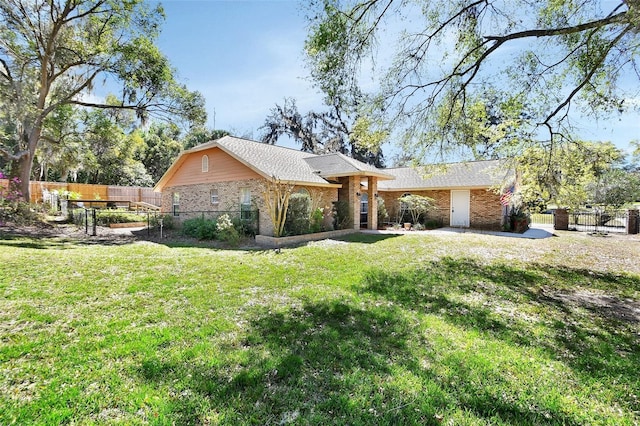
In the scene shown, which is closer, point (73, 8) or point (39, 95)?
point (73, 8)

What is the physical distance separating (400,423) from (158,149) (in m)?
41.2

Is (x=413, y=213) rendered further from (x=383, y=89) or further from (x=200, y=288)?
(x=200, y=288)

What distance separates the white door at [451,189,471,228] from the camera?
17.9 meters

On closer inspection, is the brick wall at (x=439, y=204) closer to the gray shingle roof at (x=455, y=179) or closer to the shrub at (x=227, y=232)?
the gray shingle roof at (x=455, y=179)

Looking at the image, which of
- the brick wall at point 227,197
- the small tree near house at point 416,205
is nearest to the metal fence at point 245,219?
the brick wall at point 227,197

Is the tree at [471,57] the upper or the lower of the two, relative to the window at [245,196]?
upper

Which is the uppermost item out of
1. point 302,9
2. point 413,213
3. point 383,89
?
point 302,9

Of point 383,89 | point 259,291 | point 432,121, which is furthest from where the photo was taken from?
point 432,121

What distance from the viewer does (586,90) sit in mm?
8391

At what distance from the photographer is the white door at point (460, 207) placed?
17.9 m


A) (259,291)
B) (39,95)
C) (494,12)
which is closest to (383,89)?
(494,12)

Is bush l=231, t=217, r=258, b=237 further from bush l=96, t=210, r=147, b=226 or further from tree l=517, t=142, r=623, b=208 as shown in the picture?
tree l=517, t=142, r=623, b=208

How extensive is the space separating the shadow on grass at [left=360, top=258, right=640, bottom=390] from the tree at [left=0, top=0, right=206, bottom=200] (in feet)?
48.7

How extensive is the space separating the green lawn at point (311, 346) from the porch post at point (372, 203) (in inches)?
376
